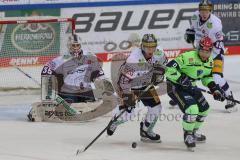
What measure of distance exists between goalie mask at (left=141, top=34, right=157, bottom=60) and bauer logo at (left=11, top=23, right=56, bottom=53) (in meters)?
3.92

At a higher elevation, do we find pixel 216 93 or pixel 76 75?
pixel 76 75

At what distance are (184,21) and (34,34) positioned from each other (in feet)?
10.8

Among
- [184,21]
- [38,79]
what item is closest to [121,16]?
[184,21]

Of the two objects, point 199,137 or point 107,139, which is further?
point 107,139

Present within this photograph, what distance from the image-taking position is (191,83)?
8.43m

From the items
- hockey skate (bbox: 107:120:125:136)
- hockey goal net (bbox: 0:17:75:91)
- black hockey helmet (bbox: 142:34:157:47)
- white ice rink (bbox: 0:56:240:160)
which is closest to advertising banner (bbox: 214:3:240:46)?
hockey goal net (bbox: 0:17:75:91)

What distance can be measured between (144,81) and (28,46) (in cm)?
392

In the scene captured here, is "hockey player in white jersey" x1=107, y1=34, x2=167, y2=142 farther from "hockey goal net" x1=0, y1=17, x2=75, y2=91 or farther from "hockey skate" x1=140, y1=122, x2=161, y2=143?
"hockey goal net" x1=0, y1=17, x2=75, y2=91

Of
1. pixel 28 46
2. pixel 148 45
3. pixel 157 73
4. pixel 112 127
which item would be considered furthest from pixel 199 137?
pixel 28 46

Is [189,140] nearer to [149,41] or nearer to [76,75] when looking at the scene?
[149,41]

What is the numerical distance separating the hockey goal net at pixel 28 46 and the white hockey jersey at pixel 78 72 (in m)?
1.70

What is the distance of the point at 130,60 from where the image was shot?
853cm

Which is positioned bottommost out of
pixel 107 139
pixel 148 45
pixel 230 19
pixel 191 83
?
pixel 107 139

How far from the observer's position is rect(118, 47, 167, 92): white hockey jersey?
8.54 metres
